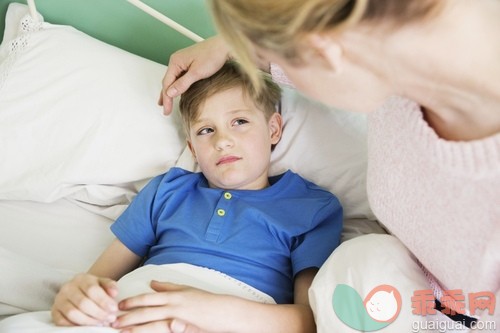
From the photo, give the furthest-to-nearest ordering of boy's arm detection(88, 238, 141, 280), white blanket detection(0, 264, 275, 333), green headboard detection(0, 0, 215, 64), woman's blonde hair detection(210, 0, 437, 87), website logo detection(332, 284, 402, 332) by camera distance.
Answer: green headboard detection(0, 0, 215, 64) < boy's arm detection(88, 238, 141, 280) < white blanket detection(0, 264, 275, 333) < website logo detection(332, 284, 402, 332) < woman's blonde hair detection(210, 0, 437, 87)

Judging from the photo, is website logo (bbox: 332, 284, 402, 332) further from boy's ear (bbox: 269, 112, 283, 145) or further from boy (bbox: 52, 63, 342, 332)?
boy's ear (bbox: 269, 112, 283, 145)

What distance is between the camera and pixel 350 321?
0.91 m

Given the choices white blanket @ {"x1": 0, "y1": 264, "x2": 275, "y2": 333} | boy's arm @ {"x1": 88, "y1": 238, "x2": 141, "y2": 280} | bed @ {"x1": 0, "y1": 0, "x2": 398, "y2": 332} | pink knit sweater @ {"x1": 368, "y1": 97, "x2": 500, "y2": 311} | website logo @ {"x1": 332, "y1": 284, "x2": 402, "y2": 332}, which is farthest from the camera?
bed @ {"x1": 0, "y1": 0, "x2": 398, "y2": 332}

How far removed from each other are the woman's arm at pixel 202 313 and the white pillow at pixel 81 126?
0.45 m

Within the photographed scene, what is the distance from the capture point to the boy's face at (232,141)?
1.22 meters

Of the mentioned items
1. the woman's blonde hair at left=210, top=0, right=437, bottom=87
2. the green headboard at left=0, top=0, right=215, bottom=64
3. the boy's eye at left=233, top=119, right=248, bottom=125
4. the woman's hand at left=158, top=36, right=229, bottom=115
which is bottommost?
the boy's eye at left=233, top=119, right=248, bottom=125

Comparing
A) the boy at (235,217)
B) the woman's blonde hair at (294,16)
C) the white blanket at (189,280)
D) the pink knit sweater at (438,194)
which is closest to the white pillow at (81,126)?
the boy at (235,217)

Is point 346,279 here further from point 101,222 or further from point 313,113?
point 101,222

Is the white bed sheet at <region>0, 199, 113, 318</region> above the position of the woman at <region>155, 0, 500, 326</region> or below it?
below

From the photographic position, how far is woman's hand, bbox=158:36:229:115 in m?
1.28

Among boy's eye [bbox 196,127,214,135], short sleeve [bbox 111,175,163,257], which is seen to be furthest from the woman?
short sleeve [bbox 111,175,163,257]

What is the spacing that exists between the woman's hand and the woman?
46 centimetres

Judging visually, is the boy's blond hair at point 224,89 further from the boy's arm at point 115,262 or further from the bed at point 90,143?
the boy's arm at point 115,262

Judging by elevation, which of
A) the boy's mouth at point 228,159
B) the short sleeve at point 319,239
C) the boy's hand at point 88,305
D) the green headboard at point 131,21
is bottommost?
the boy's hand at point 88,305
